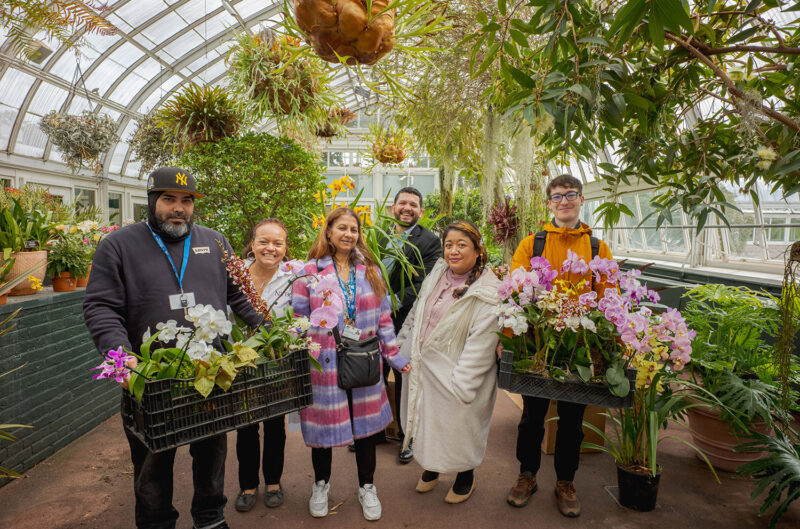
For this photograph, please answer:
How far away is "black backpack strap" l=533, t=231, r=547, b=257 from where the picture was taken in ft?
7.71

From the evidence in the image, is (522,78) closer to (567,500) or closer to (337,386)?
(337,386)

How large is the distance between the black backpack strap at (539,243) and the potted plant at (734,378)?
1.21 m

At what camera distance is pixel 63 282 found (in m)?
3.01

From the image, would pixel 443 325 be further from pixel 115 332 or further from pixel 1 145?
pixel 1 145

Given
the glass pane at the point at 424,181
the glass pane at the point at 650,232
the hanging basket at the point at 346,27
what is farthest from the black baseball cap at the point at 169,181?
the glass pane at the point at 424,181

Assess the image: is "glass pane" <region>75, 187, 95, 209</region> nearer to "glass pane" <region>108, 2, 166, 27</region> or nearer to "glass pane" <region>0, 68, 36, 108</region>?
"glass pane" <region>0, 68, 36, 108</region>

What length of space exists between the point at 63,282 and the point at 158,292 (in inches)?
74.6

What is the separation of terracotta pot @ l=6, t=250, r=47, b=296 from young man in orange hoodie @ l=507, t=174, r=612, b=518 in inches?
110

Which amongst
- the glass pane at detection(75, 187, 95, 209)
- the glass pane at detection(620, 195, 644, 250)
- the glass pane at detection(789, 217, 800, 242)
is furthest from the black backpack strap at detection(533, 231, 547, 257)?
the glass pane at detection(75, 187, 95, 209)

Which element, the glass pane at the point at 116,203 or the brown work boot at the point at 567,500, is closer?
the brown work boot at the point at 567,500

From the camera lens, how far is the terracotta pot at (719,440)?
2570 mm

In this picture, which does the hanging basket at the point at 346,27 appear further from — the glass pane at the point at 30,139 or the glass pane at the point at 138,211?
the glass pane at the point at 138,211

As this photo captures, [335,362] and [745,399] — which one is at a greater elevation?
[335,362]

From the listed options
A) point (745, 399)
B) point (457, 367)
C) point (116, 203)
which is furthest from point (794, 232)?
point (116, 203)
